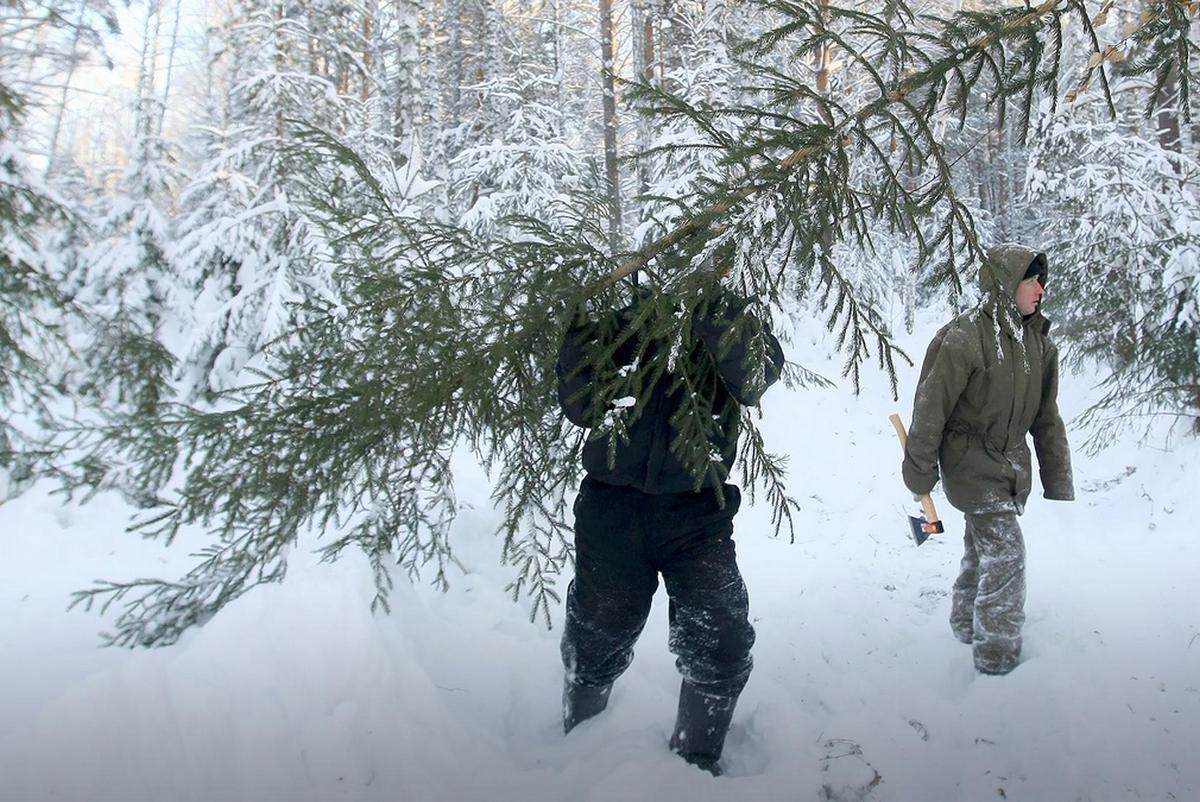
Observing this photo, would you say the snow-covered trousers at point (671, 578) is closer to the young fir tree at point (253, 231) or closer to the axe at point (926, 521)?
the axe at point (926, 521)

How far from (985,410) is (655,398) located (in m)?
2.09

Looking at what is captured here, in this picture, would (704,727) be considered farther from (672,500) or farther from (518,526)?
(518,526)

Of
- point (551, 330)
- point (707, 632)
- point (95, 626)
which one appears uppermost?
point (551, 330)

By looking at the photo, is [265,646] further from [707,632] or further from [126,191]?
[126,191]

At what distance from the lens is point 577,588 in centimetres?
295

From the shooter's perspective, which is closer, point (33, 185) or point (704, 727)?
point (704, 727)

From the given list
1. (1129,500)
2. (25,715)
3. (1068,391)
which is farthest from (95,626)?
(1068,391)

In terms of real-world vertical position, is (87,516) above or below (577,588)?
below

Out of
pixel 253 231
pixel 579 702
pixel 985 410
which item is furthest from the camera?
pixel 253 231

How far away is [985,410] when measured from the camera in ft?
11.9

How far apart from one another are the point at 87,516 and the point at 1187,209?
12.9 m

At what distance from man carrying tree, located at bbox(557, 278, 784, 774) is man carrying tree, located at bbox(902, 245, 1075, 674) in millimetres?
1531

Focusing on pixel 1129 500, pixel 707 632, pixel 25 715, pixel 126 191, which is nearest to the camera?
pixel 707 632

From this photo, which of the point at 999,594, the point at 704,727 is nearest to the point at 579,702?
the point at 704,727
